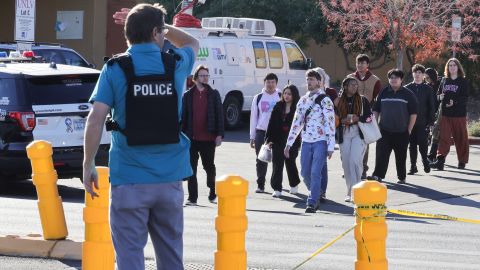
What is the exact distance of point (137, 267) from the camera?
6.29 m

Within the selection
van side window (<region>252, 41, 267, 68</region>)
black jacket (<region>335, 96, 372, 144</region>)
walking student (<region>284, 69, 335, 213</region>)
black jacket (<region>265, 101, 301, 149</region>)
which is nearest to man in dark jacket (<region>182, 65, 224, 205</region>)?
black jacket (<region>265, 101, 301, 149</region>)

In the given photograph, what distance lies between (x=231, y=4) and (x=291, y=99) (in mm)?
18911

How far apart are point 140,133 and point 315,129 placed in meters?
7.33

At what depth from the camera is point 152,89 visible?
6.15m

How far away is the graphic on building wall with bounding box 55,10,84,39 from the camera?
33.7 meters

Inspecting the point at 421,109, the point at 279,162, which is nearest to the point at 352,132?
the point at 279,162

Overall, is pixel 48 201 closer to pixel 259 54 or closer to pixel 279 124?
pixel 279 124

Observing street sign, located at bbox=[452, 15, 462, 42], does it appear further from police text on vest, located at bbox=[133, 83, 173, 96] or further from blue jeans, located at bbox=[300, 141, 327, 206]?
police text on vest, located at bbox=[133, 83, 173, 96]

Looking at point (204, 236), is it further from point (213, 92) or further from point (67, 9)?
point (67, 9)

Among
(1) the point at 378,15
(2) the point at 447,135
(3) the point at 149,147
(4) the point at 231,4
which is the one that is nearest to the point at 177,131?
(3) the point at 149,147

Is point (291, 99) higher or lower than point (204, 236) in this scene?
higher

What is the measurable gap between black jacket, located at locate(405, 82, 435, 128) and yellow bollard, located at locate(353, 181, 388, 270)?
11.5 m

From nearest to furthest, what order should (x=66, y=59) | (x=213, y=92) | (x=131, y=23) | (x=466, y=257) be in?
(x=131, y=23), (x=466, y=257), (x=213, y=92), (x=66, y=59)

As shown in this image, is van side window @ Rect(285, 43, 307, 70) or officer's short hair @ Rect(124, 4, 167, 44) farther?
van side window @ Rect(285, 43, 307, 70)
